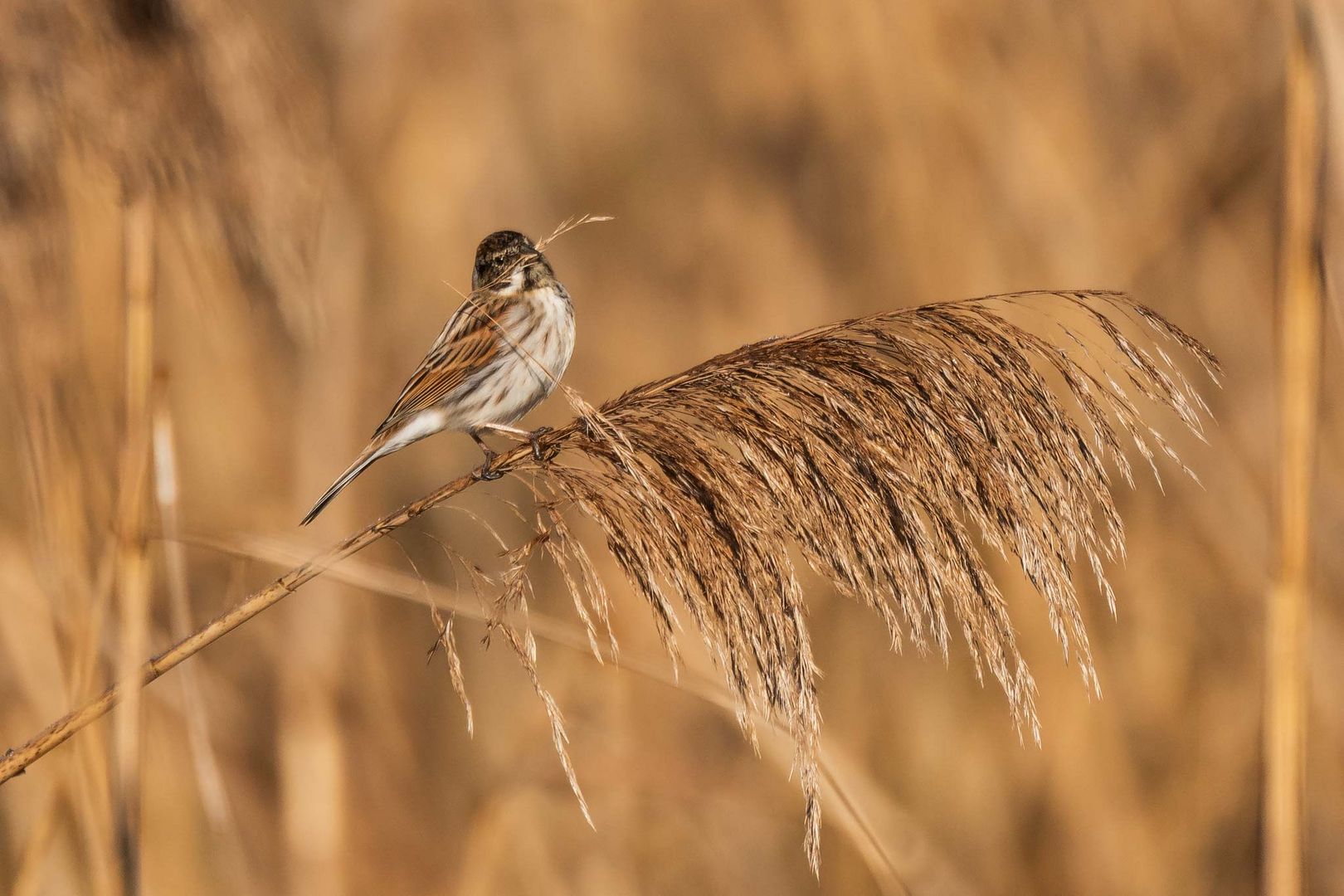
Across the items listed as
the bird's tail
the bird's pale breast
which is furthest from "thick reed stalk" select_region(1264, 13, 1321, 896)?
the bird's pale breast

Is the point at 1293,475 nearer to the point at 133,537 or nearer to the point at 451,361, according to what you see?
the point at 133,537

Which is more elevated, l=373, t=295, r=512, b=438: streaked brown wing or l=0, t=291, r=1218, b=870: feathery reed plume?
l=373, t=295, r=512, b=438: streaked brown wing

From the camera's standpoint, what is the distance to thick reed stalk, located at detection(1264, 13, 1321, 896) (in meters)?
1.46

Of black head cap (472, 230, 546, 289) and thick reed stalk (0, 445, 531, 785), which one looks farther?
black head cap (472, 230, 546, 289)

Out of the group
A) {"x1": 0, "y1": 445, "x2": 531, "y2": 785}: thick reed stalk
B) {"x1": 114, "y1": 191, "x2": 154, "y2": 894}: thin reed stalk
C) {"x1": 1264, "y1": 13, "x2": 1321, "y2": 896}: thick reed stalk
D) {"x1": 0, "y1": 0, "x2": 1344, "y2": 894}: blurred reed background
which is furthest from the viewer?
{"x1": 0, "y1": 0, "x2": 1344, "y2": 894}: blurred reed background

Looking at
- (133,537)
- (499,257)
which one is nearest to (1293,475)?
(133,537)

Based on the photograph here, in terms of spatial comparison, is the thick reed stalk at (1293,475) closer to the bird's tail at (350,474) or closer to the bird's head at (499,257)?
the bird's tail at (350,474)

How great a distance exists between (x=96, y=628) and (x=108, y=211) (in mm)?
719

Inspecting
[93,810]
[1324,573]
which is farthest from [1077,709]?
[93,810]

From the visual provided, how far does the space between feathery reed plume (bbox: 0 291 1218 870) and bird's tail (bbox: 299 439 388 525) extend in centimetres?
62

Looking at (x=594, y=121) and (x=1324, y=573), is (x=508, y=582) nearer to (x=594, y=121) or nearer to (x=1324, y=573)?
(x=1324, y=573)

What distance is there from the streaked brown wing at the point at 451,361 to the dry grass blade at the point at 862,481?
45.4 inches

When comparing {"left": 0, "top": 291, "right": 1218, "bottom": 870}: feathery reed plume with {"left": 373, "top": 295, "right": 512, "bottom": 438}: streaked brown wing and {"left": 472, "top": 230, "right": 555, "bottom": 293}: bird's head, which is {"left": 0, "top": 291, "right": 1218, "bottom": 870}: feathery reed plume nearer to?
{"left": 373, "top": 295, "right": 512, "bottom": 438}: streaked brown wing

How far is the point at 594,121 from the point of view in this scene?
4762mm
